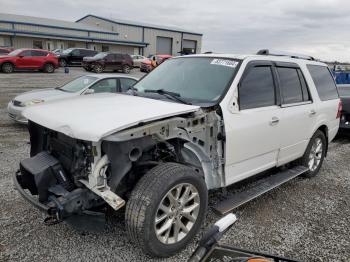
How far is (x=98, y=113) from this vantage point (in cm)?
303

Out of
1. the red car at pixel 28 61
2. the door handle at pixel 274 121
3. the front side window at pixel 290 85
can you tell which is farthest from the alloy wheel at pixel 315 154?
the red car at pixel 28 61

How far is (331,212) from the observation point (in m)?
4.16

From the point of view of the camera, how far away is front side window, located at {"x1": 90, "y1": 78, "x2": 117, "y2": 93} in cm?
835

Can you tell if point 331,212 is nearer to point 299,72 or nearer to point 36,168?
point 299,72

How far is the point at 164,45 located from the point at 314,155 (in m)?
52.0

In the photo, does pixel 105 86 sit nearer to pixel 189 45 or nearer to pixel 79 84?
pixel 79 84

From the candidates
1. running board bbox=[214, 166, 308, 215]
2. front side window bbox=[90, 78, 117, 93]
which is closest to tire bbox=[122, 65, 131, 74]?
front side window bbox=[90, 78, 117, 93]

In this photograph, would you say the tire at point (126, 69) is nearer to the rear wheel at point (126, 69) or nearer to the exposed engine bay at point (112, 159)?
the rear wheel at point (126, 69)

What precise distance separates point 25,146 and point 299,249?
17.5 feet

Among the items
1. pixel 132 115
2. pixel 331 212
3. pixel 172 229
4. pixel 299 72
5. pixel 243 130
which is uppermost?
pixel 299 72

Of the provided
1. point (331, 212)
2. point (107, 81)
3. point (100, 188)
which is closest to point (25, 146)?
point (107, 81)

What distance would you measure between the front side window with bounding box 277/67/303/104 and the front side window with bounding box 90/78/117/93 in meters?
5.04

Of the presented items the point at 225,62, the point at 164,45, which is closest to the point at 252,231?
the point at 225,62

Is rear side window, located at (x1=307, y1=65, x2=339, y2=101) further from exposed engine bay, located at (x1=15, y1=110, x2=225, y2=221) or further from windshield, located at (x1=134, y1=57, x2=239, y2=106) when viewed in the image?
exposed engine bay, located at (x1=15, y1=110, x2=225, y2=221)
